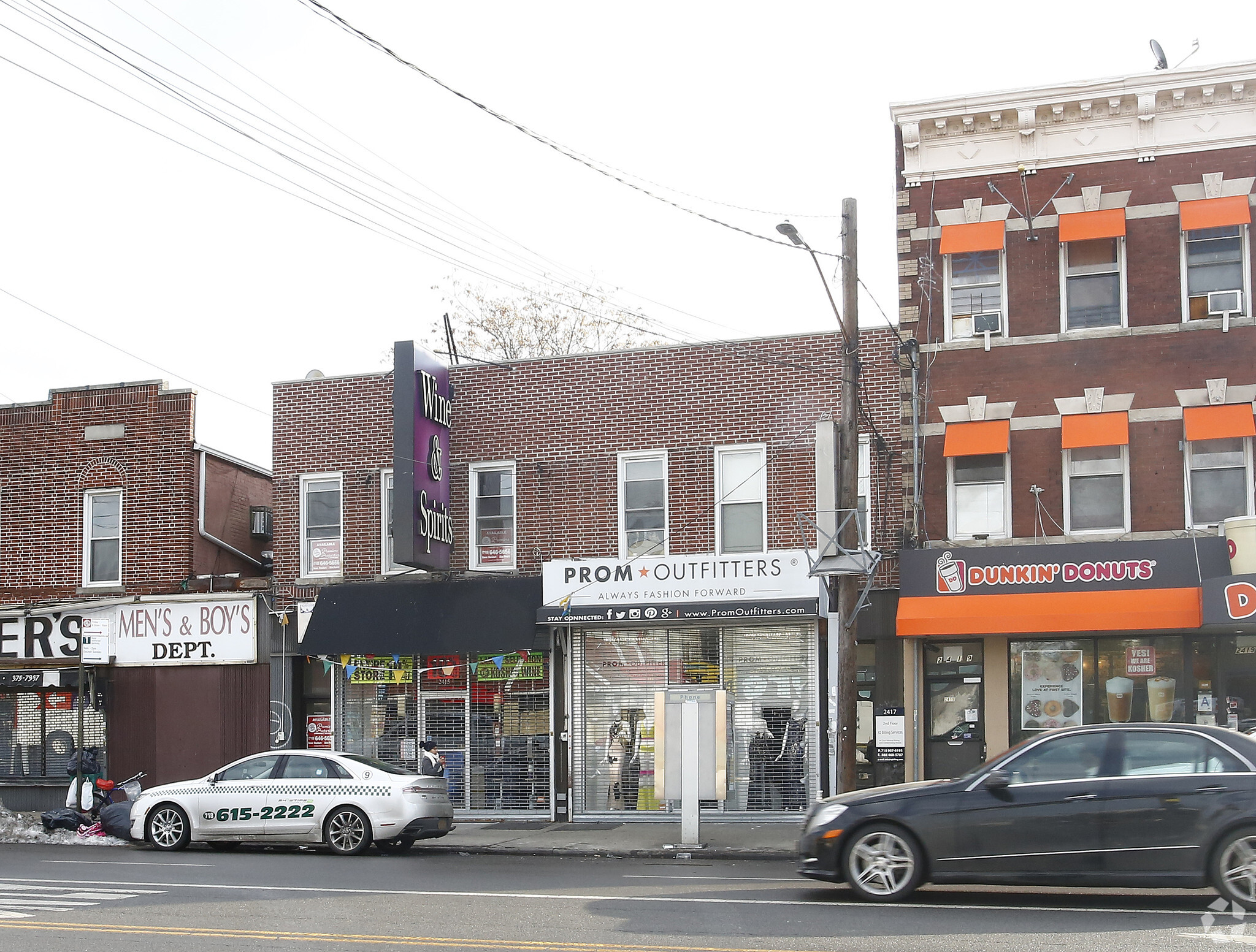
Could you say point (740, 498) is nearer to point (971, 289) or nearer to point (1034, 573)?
point (1034, 573)

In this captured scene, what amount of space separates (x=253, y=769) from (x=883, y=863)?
9.36 meters

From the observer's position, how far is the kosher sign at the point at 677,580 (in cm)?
1958

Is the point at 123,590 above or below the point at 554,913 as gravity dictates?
above

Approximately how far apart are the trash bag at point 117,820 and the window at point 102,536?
5.50 metres

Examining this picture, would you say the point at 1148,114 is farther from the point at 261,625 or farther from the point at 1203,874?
the point at 261,625

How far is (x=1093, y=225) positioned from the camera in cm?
1916

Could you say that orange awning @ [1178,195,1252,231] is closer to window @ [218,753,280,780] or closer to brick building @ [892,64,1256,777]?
brick building @ [892,64,1256,777]

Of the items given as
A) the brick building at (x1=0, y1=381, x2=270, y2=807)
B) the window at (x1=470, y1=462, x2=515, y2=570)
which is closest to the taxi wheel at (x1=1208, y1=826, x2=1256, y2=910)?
the window at (x1=470, y1=462, x2=515, y2=570)

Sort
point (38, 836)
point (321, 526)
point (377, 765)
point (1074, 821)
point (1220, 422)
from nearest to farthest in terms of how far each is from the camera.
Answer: point (1074, 821), point (377, 765), point (1220, 422), point (38, 836), point (321, 526)

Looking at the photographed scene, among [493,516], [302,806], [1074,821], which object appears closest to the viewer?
[1074,821]

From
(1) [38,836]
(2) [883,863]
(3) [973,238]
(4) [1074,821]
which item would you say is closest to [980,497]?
(3) [973,238]

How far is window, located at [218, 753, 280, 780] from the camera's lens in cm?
1748

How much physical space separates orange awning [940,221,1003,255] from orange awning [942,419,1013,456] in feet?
8.24

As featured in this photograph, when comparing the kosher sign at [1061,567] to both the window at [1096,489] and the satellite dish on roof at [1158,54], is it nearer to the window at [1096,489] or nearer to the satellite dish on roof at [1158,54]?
the window at [1096,489]
